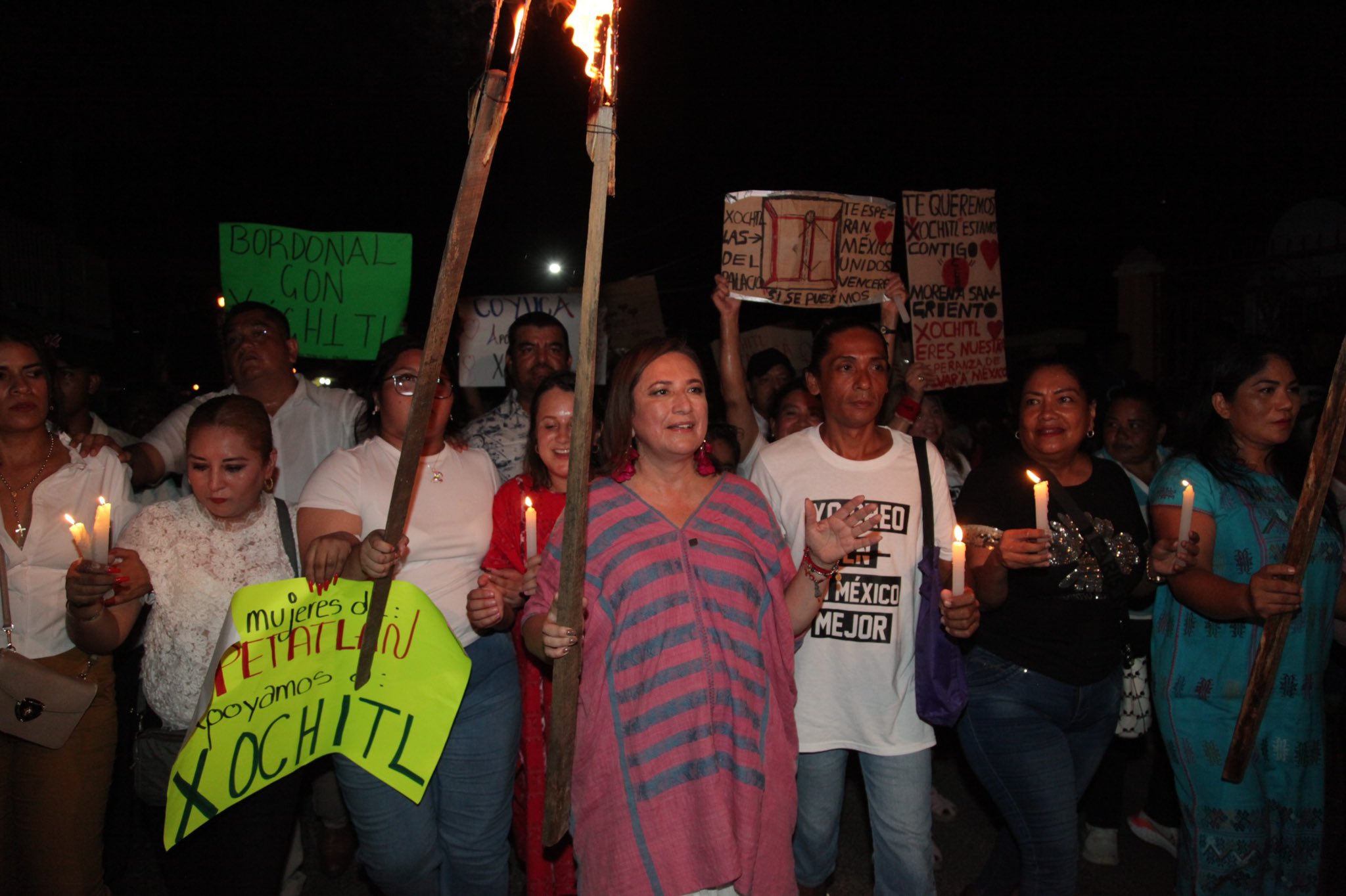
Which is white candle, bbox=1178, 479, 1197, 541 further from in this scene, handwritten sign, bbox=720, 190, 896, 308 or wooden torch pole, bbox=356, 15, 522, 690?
wooden torch pole, bbox=356, 15, 522, 690

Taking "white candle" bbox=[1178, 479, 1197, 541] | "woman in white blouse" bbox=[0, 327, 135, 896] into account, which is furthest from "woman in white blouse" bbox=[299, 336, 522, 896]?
"white candle" bbox=[1178, 479, 1197, 541]

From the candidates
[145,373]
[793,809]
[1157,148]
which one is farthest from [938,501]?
[1157,148]

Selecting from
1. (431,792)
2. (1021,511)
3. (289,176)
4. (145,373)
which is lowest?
(431,792)

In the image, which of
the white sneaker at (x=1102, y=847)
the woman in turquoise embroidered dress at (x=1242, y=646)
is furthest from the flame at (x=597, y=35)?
the white sneaker at (x=1102, y=847)

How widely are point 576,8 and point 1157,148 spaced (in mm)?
12978

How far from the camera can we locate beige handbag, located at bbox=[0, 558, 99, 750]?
3.00 metres

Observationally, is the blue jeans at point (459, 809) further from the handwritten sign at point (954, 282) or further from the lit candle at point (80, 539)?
the handwritten sign at point (954, 282)

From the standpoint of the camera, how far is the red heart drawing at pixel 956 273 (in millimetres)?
6184

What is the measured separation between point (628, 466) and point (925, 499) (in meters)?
1.20

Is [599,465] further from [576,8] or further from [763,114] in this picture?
[763,114]

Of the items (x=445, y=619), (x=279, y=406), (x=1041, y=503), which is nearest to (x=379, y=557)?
(x=445, y=619)

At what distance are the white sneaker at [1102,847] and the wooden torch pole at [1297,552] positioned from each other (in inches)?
49.4

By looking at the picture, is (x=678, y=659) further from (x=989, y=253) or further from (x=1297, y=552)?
(x=989, y=253)

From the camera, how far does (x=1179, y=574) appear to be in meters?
3.46
